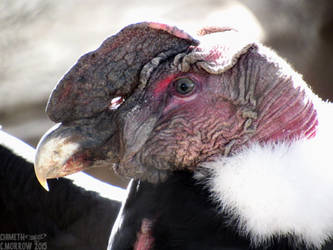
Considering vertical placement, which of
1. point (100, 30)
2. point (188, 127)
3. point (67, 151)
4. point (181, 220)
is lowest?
point (181, 220)

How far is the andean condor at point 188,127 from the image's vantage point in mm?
1866

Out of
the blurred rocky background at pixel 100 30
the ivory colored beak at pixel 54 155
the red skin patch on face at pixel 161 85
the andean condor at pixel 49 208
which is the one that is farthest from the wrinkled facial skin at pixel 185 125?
the blurred rocky background at pixel 100 30

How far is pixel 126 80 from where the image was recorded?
1929 millimetres

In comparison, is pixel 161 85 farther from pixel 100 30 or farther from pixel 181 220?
pixel 100 30

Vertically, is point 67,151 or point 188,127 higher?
point 188,127

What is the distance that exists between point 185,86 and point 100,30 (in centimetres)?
358

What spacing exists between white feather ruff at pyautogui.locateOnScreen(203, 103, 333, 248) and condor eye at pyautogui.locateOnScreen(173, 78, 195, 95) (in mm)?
217

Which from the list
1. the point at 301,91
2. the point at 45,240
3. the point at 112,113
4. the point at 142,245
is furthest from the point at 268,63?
the point at 45,240

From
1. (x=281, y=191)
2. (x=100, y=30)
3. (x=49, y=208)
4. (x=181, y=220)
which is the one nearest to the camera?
(x=281, y=191)

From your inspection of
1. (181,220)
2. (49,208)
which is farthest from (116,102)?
(49,208)

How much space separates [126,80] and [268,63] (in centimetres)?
37

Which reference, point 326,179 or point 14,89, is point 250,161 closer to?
point 326,179

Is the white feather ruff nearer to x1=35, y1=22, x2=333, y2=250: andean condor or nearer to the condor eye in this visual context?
x1=35, y1=22, x2=333, y2=250: andean condor

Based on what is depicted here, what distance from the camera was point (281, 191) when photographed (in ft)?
5.94
